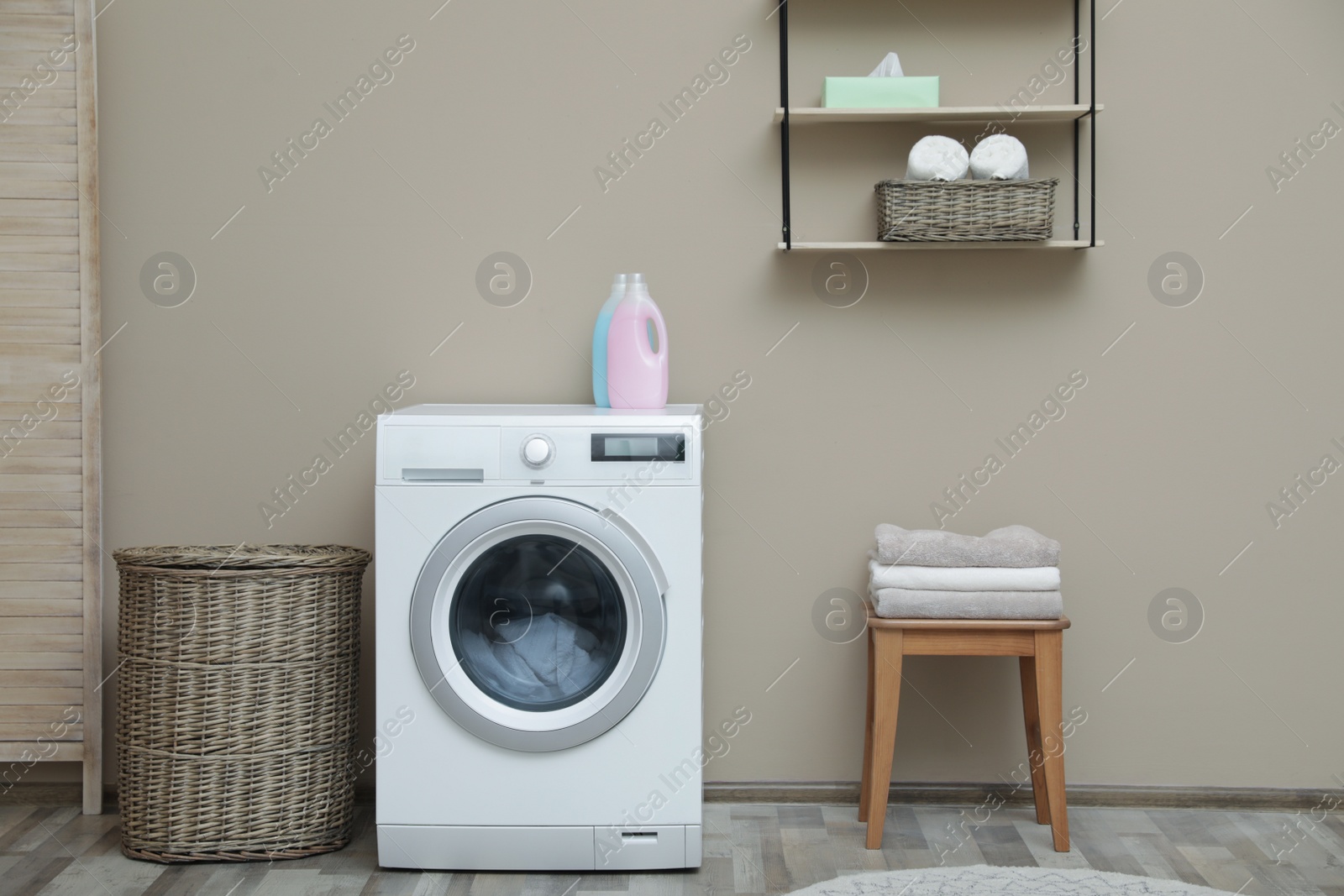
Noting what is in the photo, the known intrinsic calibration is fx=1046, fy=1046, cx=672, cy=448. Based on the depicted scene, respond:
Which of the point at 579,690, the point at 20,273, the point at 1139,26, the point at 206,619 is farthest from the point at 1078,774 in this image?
the point at 20,273

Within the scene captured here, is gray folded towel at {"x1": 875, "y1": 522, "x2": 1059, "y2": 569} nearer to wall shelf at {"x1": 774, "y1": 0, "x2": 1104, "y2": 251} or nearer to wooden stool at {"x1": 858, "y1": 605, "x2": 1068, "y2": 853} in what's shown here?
wooden stool at {"x1": 858, "y1": 605, "x2": 1068, "y2": 853}

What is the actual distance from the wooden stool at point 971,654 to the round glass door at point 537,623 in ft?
1.81

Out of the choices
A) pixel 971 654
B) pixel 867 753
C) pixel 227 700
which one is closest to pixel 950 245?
pixel 971 654

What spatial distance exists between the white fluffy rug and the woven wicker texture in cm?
126

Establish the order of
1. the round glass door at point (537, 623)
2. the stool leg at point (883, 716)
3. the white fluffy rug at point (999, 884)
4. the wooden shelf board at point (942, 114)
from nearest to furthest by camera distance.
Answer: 1. the white fluffy rug at point (999, 884)
2. the round glass door at point (537, 623)
3. the stool leg at point (883, 716)
4. the wooden shelf board at point (942, 114)

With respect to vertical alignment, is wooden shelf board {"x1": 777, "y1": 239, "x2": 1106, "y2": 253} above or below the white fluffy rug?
above

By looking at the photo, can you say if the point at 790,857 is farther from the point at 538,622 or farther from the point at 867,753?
the point at 538,622

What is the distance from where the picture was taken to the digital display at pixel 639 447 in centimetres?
198

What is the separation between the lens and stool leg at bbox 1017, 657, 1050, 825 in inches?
86.2

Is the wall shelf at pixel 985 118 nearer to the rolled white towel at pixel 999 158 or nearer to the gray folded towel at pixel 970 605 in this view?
the rolled white towel at pixel 999 158

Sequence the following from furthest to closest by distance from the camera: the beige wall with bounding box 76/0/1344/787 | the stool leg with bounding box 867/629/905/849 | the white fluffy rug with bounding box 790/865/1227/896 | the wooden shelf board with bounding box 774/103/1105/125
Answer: the beige wall with bounding box 76/0/1344/787
the wooden shelf board with bounding box 774/103/1105/125
the stool leg with bounding box 867/629/905/849
the white fluffy rug with bounding box 790/865/1227/896

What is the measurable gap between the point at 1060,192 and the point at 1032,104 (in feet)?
0.68

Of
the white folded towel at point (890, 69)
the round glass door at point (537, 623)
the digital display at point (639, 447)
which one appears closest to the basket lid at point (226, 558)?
the round glass door at point (537, 623)

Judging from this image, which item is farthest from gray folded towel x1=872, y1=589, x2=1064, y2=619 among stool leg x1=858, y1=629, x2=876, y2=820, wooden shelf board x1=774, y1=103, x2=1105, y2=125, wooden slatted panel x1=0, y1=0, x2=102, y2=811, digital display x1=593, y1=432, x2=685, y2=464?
wooden slatted panel x1=0, y1=0, x2=102, y2=811
